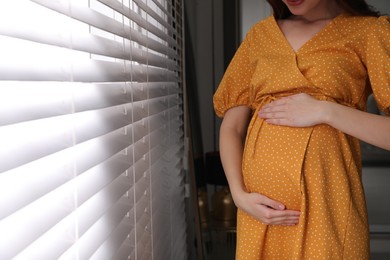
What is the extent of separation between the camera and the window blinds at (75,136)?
56cm

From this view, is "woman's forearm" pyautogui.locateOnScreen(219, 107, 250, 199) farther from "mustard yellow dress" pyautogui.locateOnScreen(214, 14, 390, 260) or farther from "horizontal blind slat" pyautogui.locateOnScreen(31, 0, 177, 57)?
"horizontal blind slat" pyautogui.locateOnScreen(31, 0, 177, 57)

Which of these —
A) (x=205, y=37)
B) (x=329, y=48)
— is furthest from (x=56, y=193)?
(x=205, y=37)

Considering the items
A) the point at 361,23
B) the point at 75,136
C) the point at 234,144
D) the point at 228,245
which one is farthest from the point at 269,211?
the point at 228,245

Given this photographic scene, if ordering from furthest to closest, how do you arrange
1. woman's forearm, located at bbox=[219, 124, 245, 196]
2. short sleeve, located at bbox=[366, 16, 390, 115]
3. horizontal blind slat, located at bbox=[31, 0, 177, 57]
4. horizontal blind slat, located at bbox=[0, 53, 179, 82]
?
woman's forearm, located at bbox=[219, 124, 245, 196] < short sleeve, located at bbox=[366, 16, 390, 115] < horizontal blind slat, located at bbox=[31, 0, 177, 57] < horizontal blind slat, located at bbox=[0, 53, 179, 82]

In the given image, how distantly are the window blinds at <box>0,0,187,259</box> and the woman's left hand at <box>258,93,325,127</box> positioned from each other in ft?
1.06

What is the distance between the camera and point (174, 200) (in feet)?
6.01

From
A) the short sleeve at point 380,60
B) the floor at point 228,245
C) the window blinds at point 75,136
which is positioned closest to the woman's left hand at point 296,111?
the short sleeve at point 380,60

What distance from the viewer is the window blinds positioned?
1.84 feet

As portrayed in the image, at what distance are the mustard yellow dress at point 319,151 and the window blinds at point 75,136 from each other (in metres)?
0.30

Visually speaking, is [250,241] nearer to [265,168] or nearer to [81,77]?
[265,168]

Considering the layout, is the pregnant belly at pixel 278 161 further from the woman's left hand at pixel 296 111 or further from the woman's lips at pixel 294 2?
the woman's lips at pixel 294 2

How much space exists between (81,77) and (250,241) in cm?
70

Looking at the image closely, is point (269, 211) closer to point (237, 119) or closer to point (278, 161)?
point (278, 161)

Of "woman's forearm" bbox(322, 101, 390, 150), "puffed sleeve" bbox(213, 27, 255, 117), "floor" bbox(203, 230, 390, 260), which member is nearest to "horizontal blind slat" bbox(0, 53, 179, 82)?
"puffed sleeve" bbox(213, 27, 255, 117)
